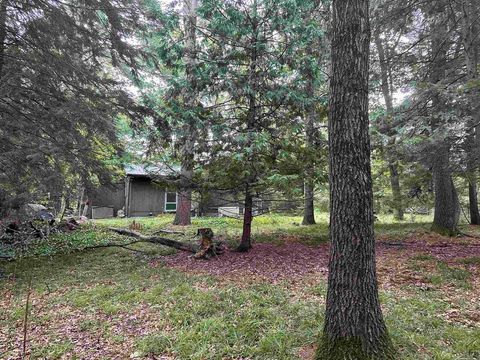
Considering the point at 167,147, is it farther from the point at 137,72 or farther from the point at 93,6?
the point at 93,6

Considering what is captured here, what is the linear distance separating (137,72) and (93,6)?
1.69 m

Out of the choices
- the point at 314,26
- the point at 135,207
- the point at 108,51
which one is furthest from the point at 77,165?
the point at 135,207

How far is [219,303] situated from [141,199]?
1692 cm

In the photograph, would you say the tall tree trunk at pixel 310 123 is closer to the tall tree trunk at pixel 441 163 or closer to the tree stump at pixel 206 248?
the tree stump at pixel 206 248

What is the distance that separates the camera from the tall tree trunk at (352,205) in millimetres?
2760

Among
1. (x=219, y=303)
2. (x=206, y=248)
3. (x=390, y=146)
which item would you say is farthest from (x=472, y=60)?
(x=219, y=303)

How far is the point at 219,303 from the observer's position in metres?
4.52

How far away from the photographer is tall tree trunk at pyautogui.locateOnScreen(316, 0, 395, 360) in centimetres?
276

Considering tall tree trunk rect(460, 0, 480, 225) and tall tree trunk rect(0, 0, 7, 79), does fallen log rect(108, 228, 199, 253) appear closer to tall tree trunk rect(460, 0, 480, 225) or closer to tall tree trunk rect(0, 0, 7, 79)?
tall tree trunk rect(0, 0, 7, 79)

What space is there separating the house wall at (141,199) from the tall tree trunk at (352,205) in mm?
17918

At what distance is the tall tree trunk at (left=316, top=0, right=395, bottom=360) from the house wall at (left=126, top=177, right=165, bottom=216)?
17918 millimetres

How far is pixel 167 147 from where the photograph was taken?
26.3ft

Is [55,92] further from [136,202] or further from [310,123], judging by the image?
[136,202]

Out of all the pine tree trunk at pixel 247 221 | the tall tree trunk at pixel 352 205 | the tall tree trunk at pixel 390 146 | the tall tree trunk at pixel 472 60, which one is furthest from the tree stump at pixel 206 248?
the tall tree trunk at pixel 472 60
